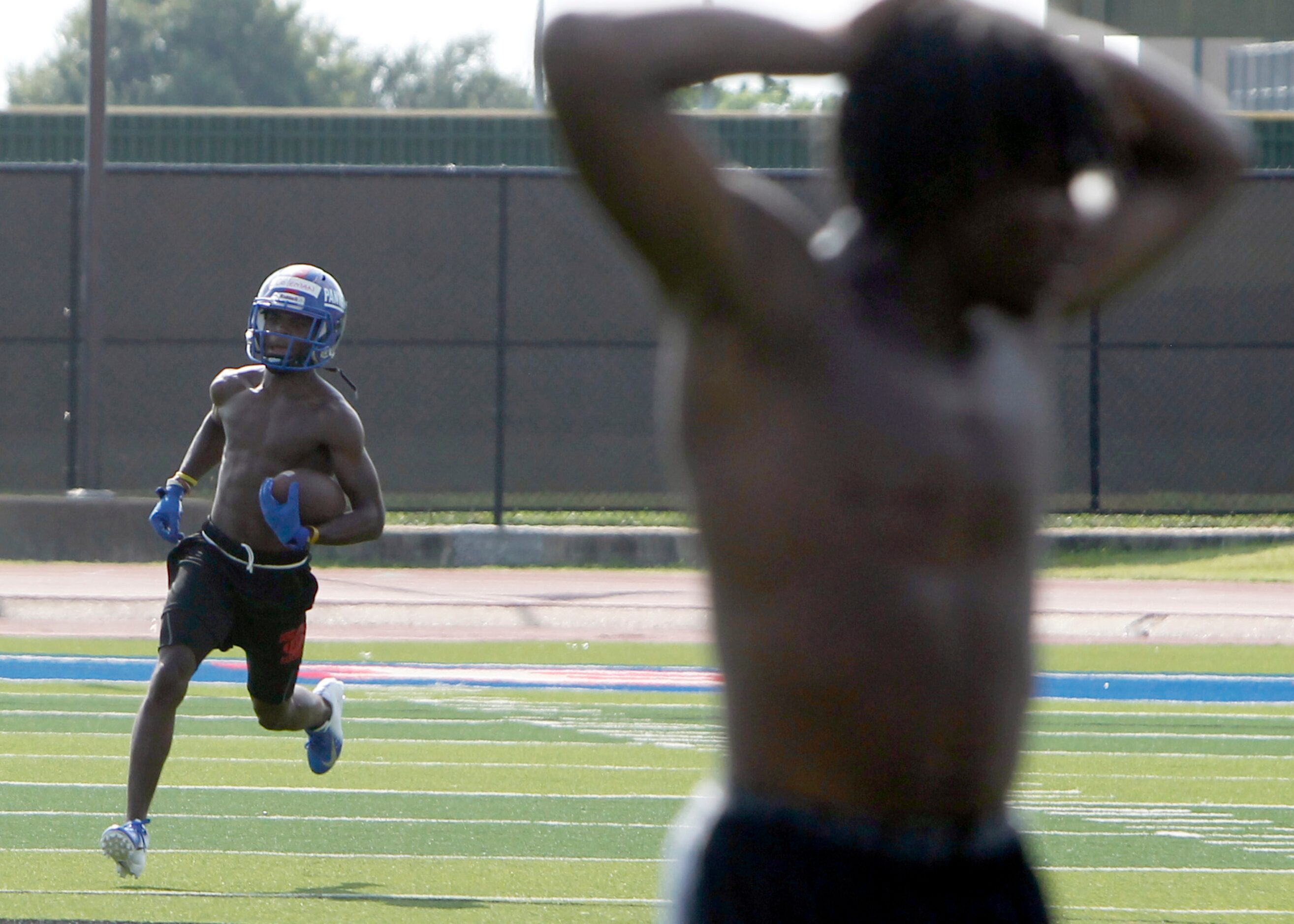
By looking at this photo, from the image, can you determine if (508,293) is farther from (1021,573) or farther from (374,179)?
(1021,573)

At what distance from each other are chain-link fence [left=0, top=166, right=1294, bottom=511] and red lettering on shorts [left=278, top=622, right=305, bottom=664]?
1353cm

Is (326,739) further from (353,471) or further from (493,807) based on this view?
(353,471)

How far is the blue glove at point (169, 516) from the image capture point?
7.89 metres

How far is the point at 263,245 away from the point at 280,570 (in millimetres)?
16977

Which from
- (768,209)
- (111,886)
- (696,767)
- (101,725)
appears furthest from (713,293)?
(101,725)

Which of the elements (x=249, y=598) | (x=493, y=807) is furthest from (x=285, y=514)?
(x=493, y=807)

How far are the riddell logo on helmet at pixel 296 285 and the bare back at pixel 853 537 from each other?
17.2 ft

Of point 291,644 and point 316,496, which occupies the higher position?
point 316,496

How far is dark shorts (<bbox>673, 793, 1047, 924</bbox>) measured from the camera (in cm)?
242

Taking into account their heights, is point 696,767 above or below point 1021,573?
below

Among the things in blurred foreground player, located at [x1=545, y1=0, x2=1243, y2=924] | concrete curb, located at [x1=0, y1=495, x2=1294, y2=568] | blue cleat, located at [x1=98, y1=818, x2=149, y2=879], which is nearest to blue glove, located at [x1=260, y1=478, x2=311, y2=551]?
blue cleat, located at [x1=98, y1=818, x2=149, y2=879]

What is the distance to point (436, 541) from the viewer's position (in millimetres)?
20047

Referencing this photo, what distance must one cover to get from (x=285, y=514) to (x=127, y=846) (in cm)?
129

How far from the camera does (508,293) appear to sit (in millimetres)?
24734
